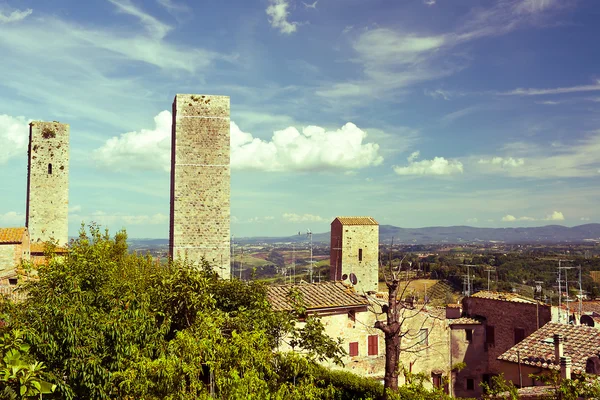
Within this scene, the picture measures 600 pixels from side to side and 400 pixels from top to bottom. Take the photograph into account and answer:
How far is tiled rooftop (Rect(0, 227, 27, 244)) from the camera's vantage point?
26994mm

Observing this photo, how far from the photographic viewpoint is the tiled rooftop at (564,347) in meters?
17.4

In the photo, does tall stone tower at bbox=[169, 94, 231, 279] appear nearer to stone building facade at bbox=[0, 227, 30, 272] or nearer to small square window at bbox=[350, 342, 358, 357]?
small square window at bbox=[350, 342, 358, 357]

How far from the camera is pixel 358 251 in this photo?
34125mm

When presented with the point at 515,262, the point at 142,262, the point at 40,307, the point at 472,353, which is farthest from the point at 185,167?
the point at 515,262

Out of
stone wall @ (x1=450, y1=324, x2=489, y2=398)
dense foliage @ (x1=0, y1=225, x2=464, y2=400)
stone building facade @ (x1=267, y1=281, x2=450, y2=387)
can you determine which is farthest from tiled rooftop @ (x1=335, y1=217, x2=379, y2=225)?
dense foliage @ (x1=0, y1=225, x2=464, y2=400)

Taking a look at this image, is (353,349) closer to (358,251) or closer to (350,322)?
(350,322)

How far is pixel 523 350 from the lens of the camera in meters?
19.3

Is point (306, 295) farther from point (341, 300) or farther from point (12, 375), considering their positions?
point (12, 375)

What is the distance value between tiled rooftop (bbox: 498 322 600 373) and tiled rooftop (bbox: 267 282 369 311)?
6.05 metres

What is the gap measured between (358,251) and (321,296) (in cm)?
1471

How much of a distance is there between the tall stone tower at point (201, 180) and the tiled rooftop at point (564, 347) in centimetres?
1219

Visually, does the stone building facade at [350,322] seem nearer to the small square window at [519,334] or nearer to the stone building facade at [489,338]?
the stone building facade at [489,338]

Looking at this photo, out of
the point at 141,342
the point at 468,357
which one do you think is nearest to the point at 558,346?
the point at 468,357

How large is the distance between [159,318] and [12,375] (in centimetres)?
651
